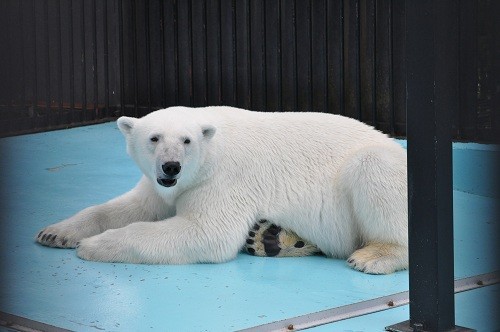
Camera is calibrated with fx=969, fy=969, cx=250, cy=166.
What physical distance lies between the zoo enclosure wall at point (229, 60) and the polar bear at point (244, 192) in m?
1.97

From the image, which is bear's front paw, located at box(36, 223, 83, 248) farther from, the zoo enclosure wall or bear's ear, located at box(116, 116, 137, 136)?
the zoo enclosure wall

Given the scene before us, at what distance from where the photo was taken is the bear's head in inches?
156

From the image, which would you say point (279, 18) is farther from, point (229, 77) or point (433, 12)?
point (433, 12)

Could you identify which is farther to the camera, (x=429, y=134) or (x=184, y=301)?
(x=184, y=301)

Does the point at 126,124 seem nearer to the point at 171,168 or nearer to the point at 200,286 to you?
the point at 171,168

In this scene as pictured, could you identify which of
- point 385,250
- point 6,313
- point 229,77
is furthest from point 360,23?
point 6,313

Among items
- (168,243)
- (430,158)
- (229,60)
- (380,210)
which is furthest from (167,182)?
(229,60)

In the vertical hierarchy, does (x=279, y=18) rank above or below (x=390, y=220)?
above

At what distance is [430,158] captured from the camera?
2832mm

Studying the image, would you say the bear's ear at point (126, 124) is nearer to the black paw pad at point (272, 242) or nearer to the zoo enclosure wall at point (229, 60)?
the black paw pad at point (272, 242)

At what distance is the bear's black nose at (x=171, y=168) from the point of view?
12.9 ft

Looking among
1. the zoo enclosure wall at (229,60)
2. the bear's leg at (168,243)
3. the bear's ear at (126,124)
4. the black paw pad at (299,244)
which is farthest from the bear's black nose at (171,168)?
the zoo enclosure wall at (229,60)

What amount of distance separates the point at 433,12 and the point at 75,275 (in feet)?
6.27

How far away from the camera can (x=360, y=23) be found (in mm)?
6754
